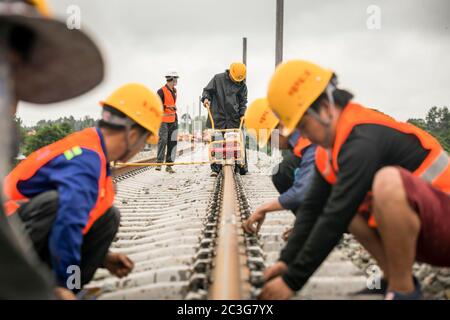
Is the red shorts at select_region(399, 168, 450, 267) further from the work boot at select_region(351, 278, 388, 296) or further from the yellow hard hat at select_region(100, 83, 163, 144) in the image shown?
the yellow hard hat at select_region(100, 83, 163, 144)

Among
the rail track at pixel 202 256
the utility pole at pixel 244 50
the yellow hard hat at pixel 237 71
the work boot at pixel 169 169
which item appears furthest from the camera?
the utility pole at pixel 244 50

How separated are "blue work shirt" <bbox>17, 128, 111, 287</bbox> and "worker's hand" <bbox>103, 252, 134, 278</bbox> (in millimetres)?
539

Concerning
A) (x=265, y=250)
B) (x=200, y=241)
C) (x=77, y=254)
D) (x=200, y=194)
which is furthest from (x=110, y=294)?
(x=200, y=194)

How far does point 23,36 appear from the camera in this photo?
4.20 ft

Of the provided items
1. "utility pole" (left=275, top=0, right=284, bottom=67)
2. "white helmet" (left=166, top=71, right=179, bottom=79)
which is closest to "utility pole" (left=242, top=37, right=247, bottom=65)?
"utility pole" (left=275, top=0, right=284, bottom=67)

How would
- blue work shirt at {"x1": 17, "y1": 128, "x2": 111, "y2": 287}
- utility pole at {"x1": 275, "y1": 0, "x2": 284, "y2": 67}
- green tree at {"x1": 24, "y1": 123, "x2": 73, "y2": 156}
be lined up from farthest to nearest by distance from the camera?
green tree at {"x1": 24, "y1": 123, "x2": 73, "y2": 156} → utility pole at {"x1": 275, "y1": 0, "x2": 284, "y2": 67} → blue work shirt at {"x1": 17, "y1": 128, "x2": 111, "y2": 287}

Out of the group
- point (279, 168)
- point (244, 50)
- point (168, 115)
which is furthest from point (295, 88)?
point (244, 50)

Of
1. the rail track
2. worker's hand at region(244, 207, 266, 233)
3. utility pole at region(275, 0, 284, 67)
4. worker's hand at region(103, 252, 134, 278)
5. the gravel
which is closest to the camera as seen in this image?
the rail track

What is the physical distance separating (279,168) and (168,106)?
5.84 meters

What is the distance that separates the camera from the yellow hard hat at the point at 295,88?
2.17m

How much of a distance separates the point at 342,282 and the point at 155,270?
3.85 ft

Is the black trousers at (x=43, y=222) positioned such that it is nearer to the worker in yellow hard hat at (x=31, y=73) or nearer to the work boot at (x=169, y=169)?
the worker in yellow hard hat at (x=31, y=73)

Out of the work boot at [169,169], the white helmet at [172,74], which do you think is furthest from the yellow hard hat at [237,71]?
the work boot at [169,169]

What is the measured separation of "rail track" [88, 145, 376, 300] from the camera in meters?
2.46
